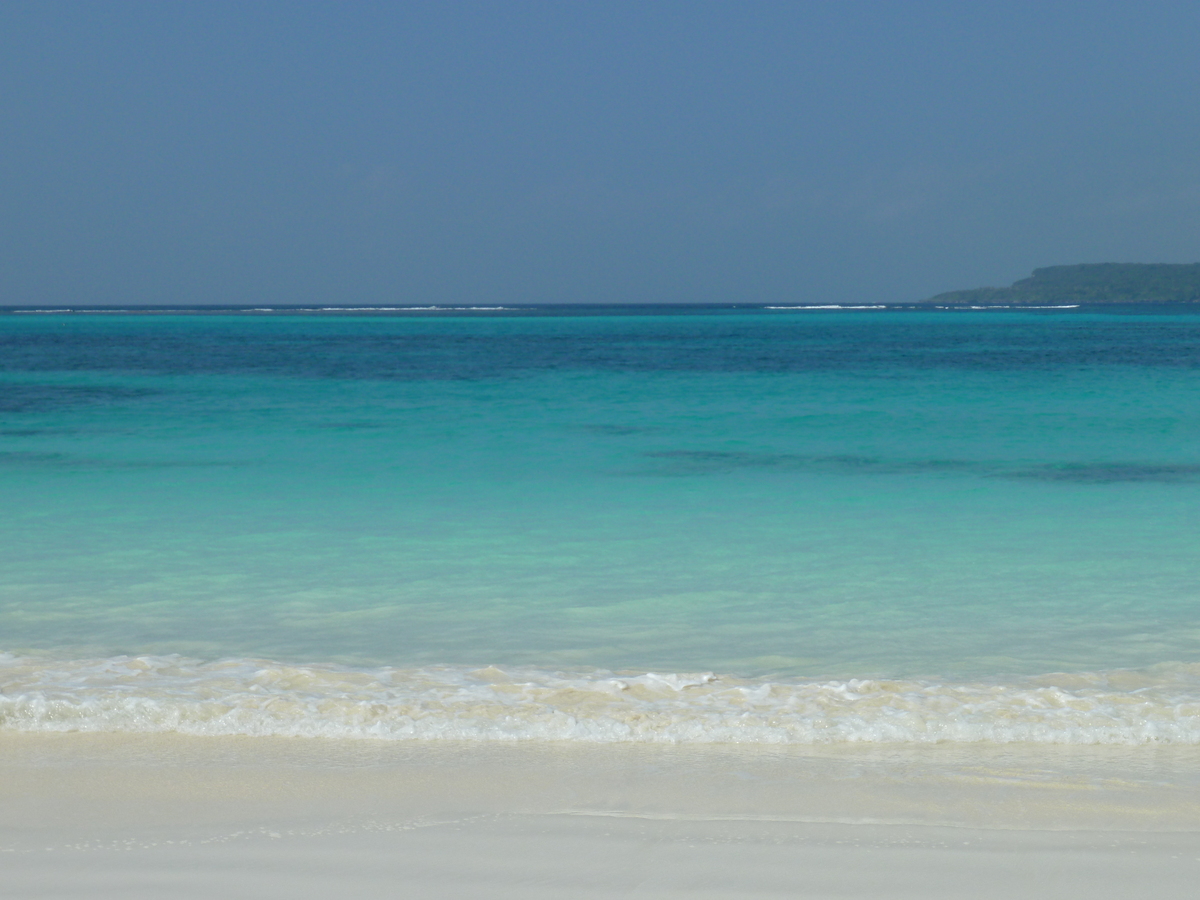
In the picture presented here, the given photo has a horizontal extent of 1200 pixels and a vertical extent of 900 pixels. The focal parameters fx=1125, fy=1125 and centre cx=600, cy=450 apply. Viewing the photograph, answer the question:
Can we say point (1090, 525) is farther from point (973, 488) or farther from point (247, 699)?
point (247, 699)

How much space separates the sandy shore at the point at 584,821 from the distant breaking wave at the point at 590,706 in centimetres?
14

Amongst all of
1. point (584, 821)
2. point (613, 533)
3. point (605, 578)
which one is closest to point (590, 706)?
point (584, 821)

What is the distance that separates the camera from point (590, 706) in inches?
172

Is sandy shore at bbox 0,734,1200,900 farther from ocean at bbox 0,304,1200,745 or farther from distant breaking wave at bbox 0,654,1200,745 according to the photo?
ocean at bbox 0,304,1200,745

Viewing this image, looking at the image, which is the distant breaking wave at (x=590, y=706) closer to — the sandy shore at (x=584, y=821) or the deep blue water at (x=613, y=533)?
the sandy shore at (x=584, y=821)

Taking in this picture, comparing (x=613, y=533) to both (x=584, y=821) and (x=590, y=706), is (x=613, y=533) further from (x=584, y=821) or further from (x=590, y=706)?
(x=584, y=821)

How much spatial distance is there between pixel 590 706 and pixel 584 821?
1091mm

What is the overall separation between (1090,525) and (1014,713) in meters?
4.89

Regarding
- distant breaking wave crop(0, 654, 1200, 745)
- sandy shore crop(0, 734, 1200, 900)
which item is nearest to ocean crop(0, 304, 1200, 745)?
distant breaking wave crop(0, 654, 1200, 745)

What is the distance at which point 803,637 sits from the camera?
5555mm

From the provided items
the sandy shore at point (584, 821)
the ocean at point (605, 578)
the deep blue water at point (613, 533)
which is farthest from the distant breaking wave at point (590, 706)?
the deep blue water at point (613, 533)

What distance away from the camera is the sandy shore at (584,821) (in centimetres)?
285

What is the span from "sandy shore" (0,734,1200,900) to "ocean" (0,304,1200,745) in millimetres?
251

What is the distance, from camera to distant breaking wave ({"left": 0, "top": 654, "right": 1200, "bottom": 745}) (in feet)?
13.4
